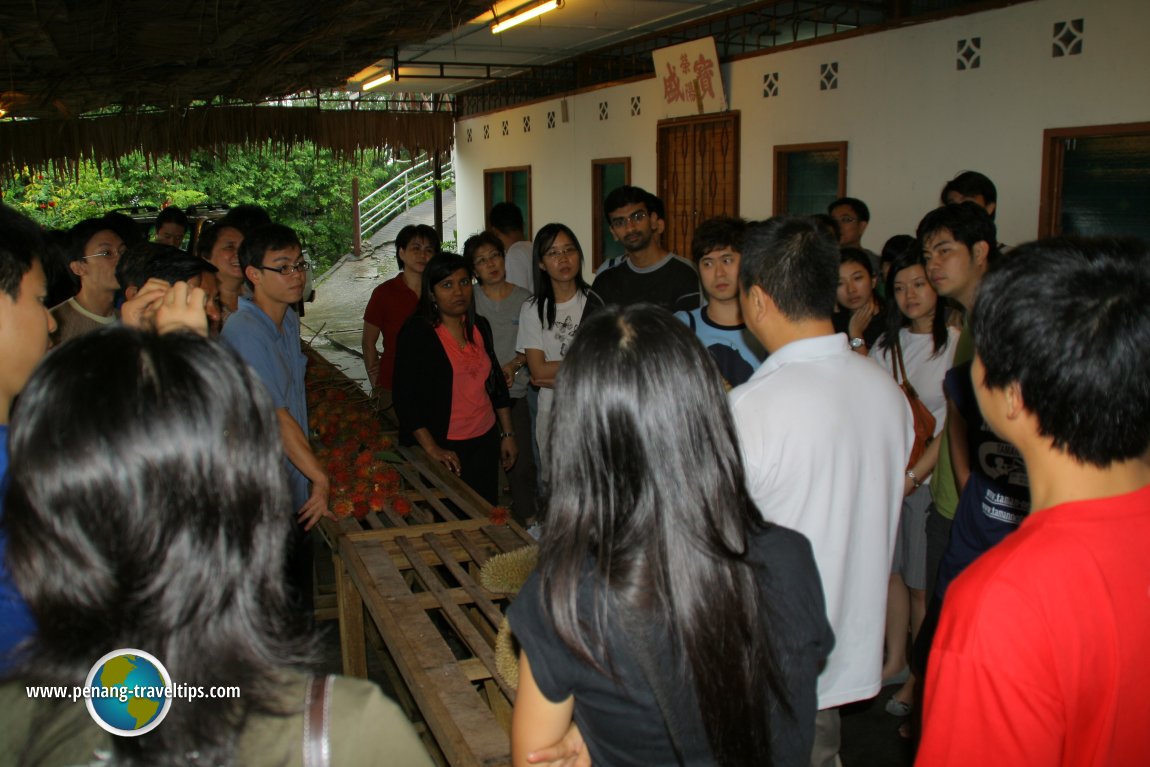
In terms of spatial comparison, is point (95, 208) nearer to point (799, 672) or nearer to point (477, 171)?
point (477, 171)

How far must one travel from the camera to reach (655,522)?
1145 millimetres

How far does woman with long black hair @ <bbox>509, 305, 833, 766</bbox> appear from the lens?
1134 mm

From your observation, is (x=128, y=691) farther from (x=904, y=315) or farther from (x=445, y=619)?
(x=904, y=315)

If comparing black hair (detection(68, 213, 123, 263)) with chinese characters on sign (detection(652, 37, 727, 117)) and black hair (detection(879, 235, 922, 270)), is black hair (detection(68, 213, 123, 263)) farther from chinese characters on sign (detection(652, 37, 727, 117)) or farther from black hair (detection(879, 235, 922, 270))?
chinese characters on sign (detection(652, 37, 727, 117))

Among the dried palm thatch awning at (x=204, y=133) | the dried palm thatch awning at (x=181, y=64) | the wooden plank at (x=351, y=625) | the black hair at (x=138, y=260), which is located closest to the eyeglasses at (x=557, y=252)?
the black hair at (x=138, y=260)

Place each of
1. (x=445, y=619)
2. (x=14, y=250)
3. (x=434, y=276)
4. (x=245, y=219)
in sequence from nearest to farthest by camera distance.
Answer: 1. (x=14, y=250)
2. (x=445, y=619)
3. (x=434, y=276)
4. (x=245, y=219)

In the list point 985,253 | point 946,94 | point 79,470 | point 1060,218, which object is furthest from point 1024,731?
point 946,94

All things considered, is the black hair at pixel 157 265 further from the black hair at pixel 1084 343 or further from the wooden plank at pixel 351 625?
the black hair at pixel 1084 343

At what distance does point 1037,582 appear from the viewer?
3.32ft

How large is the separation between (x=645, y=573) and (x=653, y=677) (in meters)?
0.14

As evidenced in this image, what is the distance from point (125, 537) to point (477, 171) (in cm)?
1457

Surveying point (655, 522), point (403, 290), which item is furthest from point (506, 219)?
point (655, 522)

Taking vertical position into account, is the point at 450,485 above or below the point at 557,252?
below

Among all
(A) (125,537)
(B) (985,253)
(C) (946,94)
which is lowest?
(A) (125,537)
